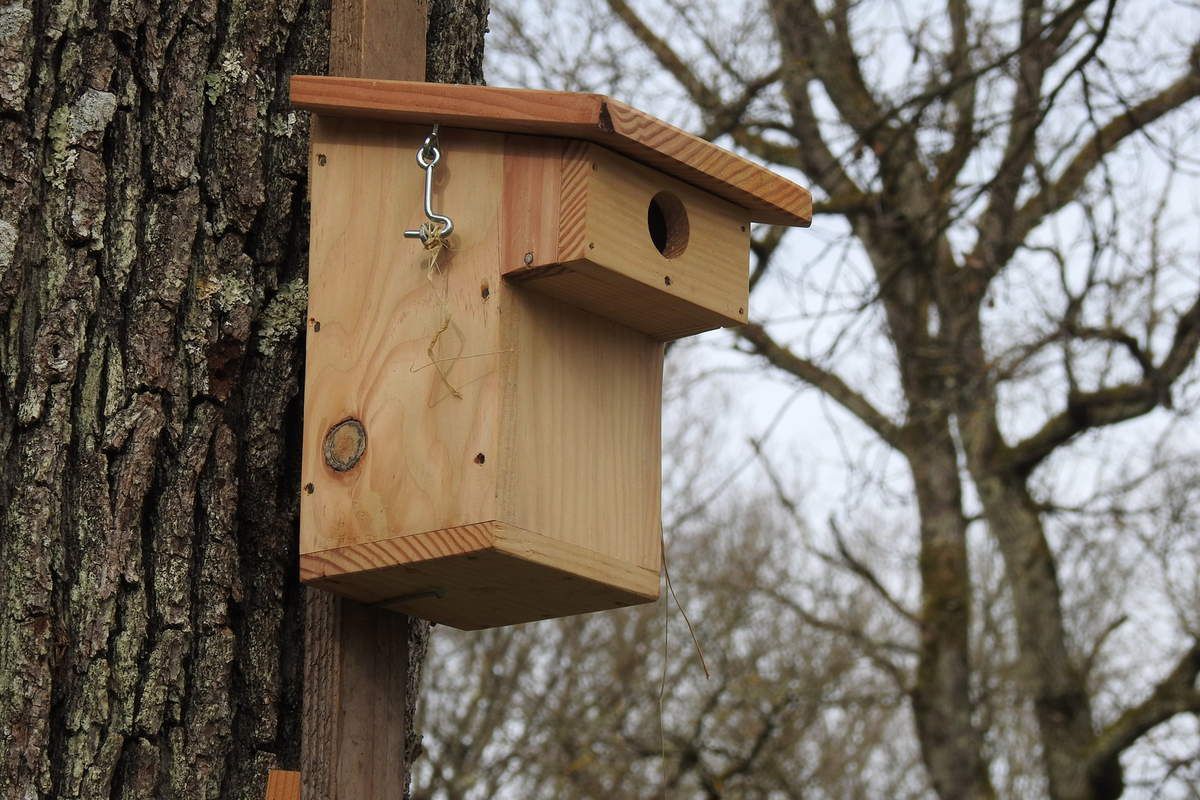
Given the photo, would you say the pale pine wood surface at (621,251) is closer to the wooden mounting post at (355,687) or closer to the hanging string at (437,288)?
the hanging string at (437,288)

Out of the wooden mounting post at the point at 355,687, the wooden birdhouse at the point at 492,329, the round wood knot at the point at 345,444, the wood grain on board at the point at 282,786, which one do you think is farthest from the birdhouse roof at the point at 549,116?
the wood grain on board at the point at 282,786

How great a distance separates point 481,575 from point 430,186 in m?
0.53

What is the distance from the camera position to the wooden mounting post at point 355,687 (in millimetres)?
2180

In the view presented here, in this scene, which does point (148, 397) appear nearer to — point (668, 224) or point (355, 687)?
point (355, 687)

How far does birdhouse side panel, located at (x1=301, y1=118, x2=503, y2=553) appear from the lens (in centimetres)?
214

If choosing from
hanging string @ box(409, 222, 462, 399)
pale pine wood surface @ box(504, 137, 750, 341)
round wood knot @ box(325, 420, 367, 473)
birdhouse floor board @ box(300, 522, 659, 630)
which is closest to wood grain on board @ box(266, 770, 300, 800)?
birdhouse floor board @ box(300, 522, 659, 630)

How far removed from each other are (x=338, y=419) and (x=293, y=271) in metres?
0.27

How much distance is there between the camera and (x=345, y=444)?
222cm

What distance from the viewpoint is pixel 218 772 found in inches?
83.7

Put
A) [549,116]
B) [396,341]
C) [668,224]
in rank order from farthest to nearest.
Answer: [668,224] < [396,341] < [549,116]

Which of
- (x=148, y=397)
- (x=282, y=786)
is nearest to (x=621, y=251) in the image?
(x=148, y=397)

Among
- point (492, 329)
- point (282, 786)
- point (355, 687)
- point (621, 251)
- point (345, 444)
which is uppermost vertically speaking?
point (621, 251)

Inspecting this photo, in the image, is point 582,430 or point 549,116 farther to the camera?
point 582,430

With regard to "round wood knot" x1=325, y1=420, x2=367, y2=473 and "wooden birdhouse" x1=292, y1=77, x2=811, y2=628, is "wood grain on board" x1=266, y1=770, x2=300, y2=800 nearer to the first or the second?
"wooden birdhouse" x1=292, y1=77, x2=811, y2=628
